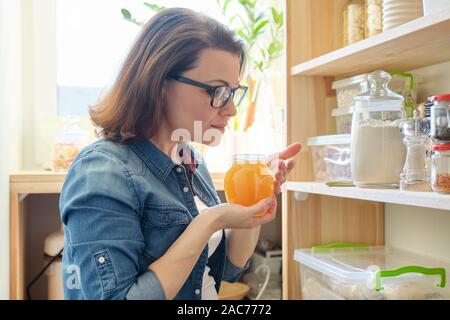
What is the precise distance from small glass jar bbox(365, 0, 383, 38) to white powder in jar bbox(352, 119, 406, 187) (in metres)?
0.28

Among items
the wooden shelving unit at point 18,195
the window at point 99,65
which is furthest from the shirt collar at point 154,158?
the window at point 99,65

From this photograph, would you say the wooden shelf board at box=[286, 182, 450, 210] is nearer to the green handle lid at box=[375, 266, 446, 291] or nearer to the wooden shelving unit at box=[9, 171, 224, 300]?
the green handle lid at box=[375, 266, 446, 291]

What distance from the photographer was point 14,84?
1745 mm

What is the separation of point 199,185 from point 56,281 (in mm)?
977

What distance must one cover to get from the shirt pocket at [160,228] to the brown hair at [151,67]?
6.4 inches

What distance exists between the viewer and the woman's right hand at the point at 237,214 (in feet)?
2.73

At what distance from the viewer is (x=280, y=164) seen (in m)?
1.00

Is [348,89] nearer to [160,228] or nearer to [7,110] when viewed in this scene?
[160,228]

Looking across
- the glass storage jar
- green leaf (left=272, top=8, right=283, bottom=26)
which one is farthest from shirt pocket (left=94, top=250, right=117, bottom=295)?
green leaf (left=272, top=8, right=283, bottom=26)

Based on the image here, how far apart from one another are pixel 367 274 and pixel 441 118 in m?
0.45

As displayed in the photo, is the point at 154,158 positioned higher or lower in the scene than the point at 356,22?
lower

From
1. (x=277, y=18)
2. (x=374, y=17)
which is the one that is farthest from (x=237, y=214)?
(x=277, y=18)

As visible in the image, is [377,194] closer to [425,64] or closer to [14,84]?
[425,64]

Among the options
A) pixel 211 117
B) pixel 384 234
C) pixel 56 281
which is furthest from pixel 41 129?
pixel 384 234
